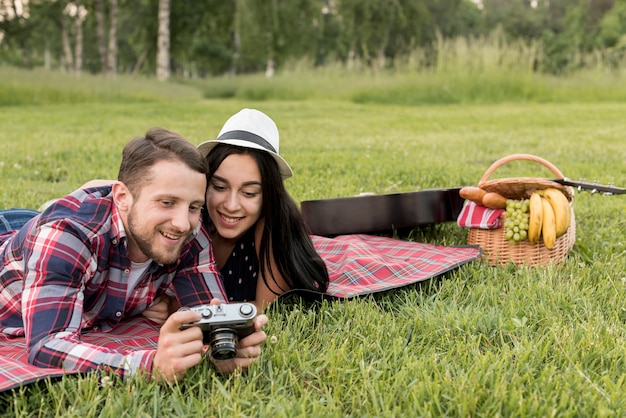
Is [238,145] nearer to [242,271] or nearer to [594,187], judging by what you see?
[242,271]

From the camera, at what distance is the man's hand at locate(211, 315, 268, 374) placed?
7.20ft

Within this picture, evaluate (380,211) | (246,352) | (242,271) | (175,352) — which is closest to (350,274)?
(242,271)

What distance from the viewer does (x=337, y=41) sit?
4422 cm

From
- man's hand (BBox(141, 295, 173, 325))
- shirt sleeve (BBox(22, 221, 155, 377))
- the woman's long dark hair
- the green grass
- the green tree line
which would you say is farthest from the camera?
the green tree line

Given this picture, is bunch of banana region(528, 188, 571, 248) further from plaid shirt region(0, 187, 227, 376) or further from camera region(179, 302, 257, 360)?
camera region(179, 302, 257, 360)

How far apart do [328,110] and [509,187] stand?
1104 centimetres

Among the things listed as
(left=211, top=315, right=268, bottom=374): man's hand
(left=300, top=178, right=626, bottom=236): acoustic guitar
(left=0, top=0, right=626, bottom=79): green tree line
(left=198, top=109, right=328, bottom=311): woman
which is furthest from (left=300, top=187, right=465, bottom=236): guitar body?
(left=0, top=0, right=626, bottom=79): green tree line

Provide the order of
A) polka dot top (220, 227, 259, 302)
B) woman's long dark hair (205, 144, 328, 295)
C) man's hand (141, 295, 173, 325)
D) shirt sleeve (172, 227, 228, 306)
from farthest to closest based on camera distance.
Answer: polka dot top (220, 227, 259, 302) → woman's long dark hair (205, 144, 328, 295) → man's hand (141, 295, 173, 325) → shirt sleeve (172, 227, 228, 306)

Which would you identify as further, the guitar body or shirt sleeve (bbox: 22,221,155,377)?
the guitar body

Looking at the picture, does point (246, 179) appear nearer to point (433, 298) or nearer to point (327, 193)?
point (433, 298)

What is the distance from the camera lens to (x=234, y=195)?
303 cm

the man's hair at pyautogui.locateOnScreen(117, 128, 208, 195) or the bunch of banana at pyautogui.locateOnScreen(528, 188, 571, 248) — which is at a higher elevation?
the man's hair at pyautogui.locateOnScreen(117, 128, 208, 195)

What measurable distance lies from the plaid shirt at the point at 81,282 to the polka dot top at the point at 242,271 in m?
0.50

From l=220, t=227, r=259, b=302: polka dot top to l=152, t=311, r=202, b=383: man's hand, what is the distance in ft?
3.73
